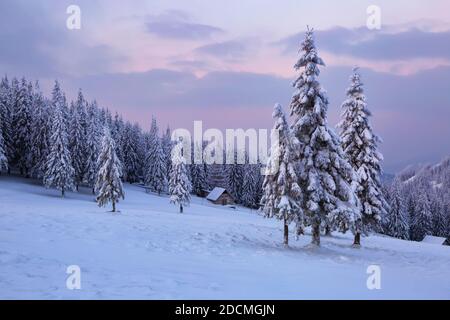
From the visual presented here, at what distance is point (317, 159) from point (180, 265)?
12713mm

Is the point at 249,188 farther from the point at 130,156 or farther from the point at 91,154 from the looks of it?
the point at 91,154

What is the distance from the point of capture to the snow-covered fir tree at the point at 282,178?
80.3ft

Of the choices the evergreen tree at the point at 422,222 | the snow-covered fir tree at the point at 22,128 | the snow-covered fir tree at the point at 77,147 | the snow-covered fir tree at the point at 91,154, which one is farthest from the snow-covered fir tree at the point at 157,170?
the evergreen tree at the point at 422,222

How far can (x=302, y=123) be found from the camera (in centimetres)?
2577

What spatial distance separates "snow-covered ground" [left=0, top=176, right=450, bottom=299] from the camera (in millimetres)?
12148

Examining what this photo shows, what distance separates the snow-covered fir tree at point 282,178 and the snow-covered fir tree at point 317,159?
90cm

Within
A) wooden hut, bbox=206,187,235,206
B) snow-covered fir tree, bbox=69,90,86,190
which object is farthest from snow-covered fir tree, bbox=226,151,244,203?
snow-covered fir tree, bbox=69,90,86,190

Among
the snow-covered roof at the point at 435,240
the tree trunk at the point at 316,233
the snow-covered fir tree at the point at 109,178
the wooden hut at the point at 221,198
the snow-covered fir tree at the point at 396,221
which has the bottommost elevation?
the snow-covered roof at the point at 435,240

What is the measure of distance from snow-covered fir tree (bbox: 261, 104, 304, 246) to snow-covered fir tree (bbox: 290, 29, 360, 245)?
2.95ft

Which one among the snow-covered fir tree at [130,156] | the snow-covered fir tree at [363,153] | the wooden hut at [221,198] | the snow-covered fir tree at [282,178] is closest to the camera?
the snow-covered fir tree at [282,178]

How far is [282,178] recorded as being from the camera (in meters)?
24.5

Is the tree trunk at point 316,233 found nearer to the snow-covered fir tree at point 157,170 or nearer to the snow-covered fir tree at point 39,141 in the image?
the snow-covered fir tree at point 39,141

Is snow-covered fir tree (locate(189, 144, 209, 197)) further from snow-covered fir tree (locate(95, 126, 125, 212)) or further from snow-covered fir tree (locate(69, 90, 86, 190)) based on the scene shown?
snow-covered fir tree (locate(95, 126, 125, 212))
